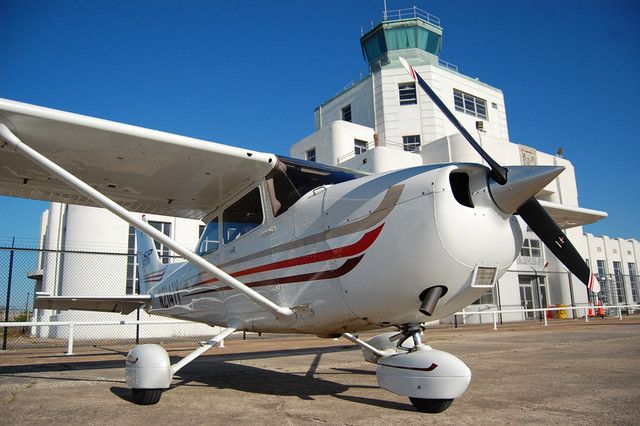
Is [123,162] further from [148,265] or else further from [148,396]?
[148,265]

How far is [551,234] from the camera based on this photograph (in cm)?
416

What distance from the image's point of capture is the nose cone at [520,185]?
3457 millimetres

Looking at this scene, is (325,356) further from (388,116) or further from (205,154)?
(388,116)

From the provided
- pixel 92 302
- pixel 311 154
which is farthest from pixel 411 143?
pixel 92 302

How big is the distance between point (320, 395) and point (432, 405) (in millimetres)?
1304

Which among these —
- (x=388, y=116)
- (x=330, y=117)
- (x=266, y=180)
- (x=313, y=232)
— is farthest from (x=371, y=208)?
(x=330, y=117)

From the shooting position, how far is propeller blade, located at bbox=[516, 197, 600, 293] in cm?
414

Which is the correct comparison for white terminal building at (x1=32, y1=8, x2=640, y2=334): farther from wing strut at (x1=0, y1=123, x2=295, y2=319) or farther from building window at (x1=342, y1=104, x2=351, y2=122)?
wing strut at (x1=0, y1=123, x2=295, y2=319)

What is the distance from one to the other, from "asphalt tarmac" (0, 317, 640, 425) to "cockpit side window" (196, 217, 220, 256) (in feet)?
5.44

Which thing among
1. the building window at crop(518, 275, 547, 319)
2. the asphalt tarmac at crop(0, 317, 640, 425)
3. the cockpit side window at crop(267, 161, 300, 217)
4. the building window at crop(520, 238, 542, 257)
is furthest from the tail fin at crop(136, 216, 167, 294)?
the building window at crop(518, 275, 547, 319)

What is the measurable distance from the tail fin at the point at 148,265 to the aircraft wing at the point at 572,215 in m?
6.63

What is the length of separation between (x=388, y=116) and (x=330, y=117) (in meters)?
6.38

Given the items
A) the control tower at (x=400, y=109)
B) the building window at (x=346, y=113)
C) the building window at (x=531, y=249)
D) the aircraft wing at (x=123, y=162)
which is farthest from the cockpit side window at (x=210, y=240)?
the building window at (x=346, y=113)

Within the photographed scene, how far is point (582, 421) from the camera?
10.7 ft
